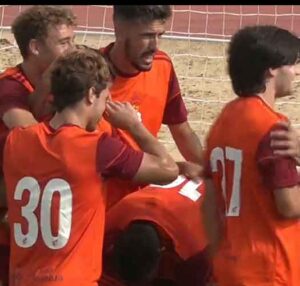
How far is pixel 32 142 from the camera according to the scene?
3.98 meters

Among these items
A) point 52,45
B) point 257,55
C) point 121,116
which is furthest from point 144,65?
point 257,55

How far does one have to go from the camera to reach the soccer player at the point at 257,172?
383cm

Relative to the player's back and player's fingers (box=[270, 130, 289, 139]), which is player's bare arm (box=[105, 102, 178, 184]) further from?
player's fingers (box=[270, 130, 289, 139])

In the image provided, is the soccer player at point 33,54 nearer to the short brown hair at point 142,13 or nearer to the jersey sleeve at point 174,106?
the short brown hair at point 142,13

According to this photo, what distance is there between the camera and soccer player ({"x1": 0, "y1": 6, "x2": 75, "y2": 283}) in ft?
14.6

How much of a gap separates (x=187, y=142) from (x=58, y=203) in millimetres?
1278

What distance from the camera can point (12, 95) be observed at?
4445mm

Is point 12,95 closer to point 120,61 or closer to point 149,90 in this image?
point 120,61

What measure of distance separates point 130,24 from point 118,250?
95 centimetres

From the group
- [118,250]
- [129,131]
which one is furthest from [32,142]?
[118,250]

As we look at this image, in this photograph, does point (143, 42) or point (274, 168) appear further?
point (143, 42)

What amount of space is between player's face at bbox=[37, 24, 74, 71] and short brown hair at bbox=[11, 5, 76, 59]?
2 centimetres

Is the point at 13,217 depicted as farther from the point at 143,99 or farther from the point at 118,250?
the point at 143,99

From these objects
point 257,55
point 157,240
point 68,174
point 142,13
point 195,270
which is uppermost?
point 142,13
